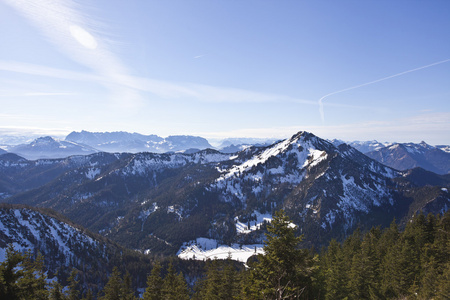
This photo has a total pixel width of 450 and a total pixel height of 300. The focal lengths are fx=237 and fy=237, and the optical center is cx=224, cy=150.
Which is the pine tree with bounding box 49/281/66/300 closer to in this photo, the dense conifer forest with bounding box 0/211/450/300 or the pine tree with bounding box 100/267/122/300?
the dense conifer forest with bounding box 0/211/450/300

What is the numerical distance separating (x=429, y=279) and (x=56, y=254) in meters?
213

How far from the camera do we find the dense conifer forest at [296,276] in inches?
735

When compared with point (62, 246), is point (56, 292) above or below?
above

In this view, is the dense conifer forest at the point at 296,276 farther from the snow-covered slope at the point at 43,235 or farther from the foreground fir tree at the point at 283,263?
the snow-covered slope at the point at 43,235

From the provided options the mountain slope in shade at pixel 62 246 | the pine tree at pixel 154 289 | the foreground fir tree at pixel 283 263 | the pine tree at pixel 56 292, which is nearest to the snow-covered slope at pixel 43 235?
the mountain slope in shade at pixel 62 246

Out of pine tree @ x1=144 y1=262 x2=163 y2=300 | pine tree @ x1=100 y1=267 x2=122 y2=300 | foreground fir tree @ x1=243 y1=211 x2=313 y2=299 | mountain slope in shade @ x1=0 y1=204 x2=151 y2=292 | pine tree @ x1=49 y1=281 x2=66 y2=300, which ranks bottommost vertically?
mountain slope in shade @ x1=0 y1=204 x2=151 y2=292

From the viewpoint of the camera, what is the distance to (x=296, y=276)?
1842cm

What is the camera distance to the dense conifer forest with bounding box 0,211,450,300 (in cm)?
1867

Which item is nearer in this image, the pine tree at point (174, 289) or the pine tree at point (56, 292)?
the pine tree at point (56, 292)

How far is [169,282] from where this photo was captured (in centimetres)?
5088

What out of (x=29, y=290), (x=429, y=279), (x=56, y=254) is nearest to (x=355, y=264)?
(x=429, y=279)

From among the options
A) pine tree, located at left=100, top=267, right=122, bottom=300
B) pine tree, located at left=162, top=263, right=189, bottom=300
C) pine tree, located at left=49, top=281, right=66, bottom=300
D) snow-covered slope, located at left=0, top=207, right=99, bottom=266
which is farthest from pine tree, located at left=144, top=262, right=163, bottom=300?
snow-covered slope, located at left=0, top=207, right=99, bottom=266

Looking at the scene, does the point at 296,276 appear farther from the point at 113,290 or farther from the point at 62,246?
the point at 62,246

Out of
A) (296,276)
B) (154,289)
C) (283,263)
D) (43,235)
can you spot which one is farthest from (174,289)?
(43,235)
